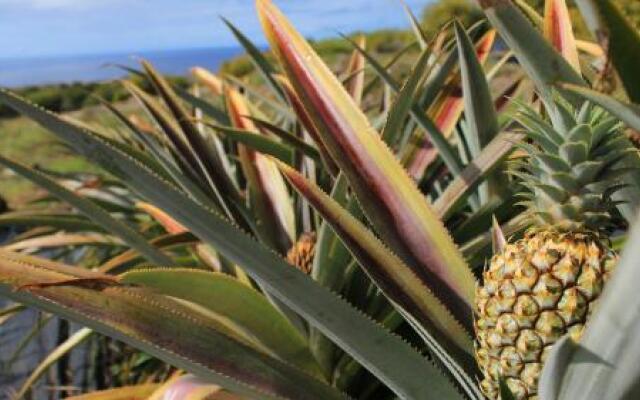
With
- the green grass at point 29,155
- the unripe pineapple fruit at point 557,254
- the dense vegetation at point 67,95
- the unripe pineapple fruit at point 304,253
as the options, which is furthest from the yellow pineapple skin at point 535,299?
the dense vegetation at point 67,95

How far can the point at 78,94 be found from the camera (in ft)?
30.8

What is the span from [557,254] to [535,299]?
0.14 feet

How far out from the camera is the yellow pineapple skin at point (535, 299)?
23.8 inches

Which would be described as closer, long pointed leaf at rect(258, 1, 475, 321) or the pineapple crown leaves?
the pineapple crown leaves

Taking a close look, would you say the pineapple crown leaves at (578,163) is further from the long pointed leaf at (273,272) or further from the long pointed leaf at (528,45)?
the long pointed leaf at (273,272)

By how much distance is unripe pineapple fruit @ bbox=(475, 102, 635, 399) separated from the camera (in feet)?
1.98

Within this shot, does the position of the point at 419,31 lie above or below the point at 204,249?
above

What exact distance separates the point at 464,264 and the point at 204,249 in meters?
0.70

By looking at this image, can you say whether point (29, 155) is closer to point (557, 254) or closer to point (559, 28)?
point (559, 28)

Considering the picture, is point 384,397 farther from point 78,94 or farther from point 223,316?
point 78,94

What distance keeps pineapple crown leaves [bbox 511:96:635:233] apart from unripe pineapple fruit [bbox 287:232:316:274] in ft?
1.66

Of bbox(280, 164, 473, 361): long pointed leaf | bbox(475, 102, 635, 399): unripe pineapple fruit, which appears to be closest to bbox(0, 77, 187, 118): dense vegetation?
bbox(280, 164, 473, 361): long pointed leaf

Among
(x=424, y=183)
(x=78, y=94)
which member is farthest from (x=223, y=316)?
(x=78, y=94)

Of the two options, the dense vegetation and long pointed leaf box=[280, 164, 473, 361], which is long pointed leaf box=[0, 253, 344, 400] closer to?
long pointed leaf box=[280, 164, 473, 361]
